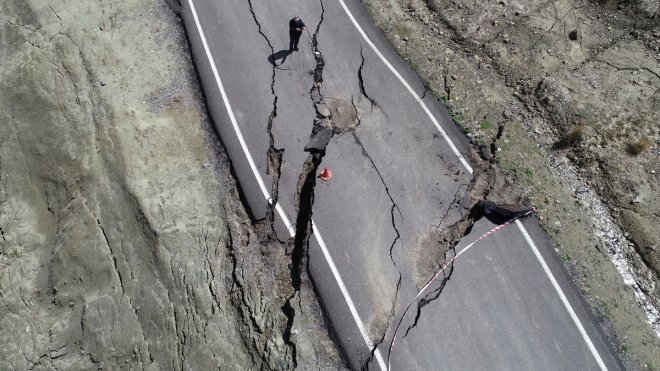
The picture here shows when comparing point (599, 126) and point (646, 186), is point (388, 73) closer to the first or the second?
point (599, 126)

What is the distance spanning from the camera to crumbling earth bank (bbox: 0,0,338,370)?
920cm

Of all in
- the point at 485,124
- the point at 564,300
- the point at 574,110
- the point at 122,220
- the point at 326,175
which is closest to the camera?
the point at 564,300

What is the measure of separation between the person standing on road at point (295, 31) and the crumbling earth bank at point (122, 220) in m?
2.65

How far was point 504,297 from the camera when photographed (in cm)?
932

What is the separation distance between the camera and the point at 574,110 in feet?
37.8

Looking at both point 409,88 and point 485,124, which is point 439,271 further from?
point 409,88

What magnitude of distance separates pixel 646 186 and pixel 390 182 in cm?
561

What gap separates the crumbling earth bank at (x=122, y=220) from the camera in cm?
920

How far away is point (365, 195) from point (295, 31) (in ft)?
14.7

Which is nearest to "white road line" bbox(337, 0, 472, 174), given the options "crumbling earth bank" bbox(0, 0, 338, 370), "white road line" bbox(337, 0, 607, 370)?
"white road line" bbox(337, 0, 607, 370)

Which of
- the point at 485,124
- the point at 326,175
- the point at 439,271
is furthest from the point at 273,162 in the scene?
the point at 485,124

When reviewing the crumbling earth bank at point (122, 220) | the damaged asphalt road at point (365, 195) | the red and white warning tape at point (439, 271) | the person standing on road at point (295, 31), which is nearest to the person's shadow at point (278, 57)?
the damaged asphalt road at point (365, 195)

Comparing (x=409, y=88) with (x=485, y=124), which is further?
(x=409, y=88)

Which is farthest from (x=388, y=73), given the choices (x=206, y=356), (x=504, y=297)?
(x=206, y=356)
